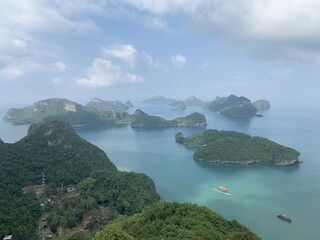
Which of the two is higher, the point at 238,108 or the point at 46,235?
the point at 238,108

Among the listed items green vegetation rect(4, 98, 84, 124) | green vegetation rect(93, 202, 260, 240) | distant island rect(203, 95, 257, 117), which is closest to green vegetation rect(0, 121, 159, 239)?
green vegetation rect(93, 202, 260, 240)

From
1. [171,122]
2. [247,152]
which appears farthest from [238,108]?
[247,152]

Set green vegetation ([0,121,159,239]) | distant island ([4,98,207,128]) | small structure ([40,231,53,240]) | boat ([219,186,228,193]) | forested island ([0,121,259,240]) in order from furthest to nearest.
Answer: distant island ([4,98,207,128]), boat ([219,186,228,193]), green vegetation ([0,121,159,239]), small structure ([40,231,53,240]), forested island ([0,121,259,240])

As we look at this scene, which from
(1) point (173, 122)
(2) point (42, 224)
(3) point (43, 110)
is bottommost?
(2) point (42, 224)

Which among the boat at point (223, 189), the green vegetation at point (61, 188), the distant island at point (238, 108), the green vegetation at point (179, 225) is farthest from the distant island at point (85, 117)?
the green vegetation at point (179, 225)

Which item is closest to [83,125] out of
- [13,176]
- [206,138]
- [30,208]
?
[206,138]

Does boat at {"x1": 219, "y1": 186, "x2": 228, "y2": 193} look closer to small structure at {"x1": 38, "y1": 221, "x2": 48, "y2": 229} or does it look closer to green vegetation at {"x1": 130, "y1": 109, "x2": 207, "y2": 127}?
small structure at {"x1": 38, "y1": 221, "x2": 48, "y2": 229}

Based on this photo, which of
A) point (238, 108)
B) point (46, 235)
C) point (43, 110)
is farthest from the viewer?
point (238, 108)

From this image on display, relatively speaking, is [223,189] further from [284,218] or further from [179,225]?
[179,225]

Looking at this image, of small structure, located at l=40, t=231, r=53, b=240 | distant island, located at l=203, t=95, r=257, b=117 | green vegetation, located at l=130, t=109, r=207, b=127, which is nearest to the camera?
small structure, located at l=40, t=231, r=53, b=240
